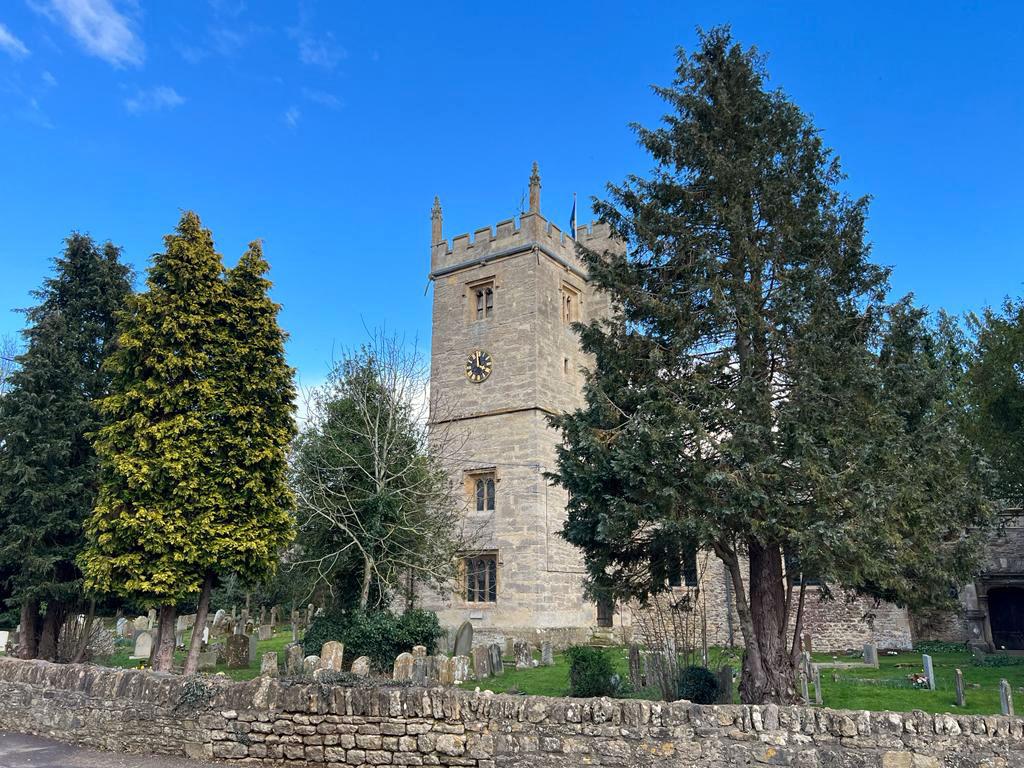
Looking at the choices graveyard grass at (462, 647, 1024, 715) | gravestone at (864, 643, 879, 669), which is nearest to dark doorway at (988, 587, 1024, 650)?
graveyard grass at (462, 647, 1024, 715)

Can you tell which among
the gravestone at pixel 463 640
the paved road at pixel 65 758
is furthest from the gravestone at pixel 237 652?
the paved road at pixel 65 758

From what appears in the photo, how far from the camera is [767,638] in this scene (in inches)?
394

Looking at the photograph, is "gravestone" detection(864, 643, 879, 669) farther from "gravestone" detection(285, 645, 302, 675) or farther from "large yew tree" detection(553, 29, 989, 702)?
"gravestone" detection(285, 645, 302, 675)

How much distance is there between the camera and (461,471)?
25.5 metres

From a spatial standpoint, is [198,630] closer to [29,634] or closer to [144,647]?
[29,634]

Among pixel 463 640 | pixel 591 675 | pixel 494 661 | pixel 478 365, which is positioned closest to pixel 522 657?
pixel 494 661

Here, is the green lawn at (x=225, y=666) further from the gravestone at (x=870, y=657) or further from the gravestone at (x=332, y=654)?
the gravestone at (x=870, y=657)

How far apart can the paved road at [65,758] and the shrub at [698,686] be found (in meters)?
6.45

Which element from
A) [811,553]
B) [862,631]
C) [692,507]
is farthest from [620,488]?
[862,631]

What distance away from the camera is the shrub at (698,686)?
10.3 metres

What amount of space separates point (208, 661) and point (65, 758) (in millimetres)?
11382

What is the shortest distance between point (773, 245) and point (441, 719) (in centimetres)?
826

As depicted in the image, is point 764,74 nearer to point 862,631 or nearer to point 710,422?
point 710,422

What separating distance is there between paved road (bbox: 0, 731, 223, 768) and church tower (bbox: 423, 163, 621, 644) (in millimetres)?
14862
